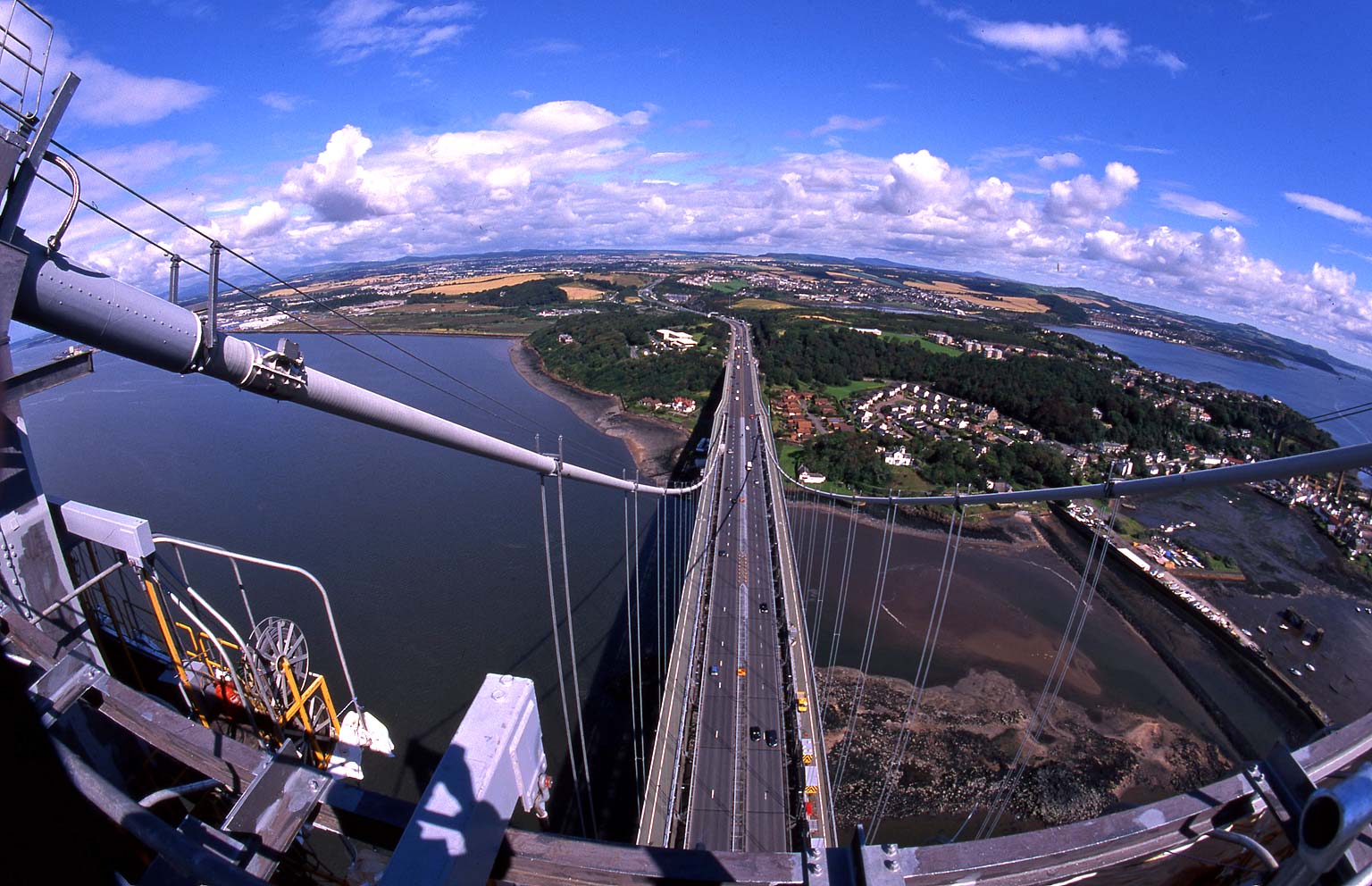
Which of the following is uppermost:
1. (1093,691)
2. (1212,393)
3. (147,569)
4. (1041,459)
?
(147,569)

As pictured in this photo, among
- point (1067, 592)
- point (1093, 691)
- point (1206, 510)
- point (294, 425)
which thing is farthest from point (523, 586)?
point (1206, 510)

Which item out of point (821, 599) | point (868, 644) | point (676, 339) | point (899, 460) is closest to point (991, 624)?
point (868, 644)

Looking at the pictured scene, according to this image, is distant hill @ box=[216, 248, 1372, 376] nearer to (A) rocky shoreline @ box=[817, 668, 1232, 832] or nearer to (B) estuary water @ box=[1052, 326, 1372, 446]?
(B) estuary water @ box=[1052, 326, 1372, 446]

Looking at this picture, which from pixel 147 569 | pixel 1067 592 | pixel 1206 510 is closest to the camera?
pixel 147 569

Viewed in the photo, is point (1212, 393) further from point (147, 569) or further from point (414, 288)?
point (414, 288)

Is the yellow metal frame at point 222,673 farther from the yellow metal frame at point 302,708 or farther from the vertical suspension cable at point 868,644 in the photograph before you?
the vertical suspension cable at point 868,644

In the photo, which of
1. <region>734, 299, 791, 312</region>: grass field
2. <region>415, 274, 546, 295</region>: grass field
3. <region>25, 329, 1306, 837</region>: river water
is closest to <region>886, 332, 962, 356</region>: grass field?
<region>734, 299, 791, 312</region>: grass field

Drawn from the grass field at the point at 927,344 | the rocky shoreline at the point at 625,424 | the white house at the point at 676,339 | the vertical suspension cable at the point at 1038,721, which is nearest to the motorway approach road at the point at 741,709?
the vertical suspension cable at the point at 1038,721
